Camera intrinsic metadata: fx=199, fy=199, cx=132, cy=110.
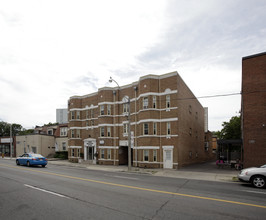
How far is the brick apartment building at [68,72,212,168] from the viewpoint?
22.2 meters

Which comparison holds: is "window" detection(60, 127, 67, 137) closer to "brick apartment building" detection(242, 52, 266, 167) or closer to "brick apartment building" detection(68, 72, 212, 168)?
"brick apartment building" detection(68, 72, 212, 168)

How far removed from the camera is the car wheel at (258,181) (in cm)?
1083

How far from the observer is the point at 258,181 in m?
11.0

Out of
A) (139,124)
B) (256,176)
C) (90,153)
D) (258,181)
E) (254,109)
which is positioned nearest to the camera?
(258,181)

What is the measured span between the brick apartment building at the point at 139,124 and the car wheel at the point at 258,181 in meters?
10.4

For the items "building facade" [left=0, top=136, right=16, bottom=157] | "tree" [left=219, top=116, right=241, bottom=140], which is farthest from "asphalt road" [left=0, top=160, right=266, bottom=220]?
"building facade" [left=0, top=136, right=16, bottom=157]

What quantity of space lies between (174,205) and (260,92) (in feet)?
50.8

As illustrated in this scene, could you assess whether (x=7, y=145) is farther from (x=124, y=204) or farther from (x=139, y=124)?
(x=124, y=204)

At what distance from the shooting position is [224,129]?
43.8 meters

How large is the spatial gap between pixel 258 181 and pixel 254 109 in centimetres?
907

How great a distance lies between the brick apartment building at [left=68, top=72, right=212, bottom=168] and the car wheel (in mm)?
10386

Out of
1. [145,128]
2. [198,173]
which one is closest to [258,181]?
[198,173]

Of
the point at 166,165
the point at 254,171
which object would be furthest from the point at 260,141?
the point at 166,165

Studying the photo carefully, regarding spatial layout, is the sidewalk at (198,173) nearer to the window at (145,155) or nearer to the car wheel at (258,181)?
the window at (145,155)
